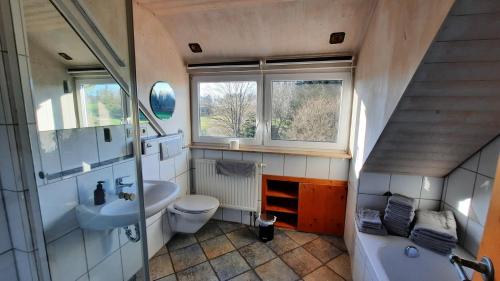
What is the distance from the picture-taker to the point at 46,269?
91cm

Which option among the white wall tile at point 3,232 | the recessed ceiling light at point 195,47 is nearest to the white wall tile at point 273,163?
the recessed ceiling light at point 195,47

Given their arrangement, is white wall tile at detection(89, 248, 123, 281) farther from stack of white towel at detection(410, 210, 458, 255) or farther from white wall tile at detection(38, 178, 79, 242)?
stack of white towel at detection(410, 210, 458, 255)

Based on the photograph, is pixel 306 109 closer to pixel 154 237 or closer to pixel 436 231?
pixel 436 231

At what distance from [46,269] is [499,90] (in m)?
2.01

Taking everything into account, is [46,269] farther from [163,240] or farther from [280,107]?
[280,107]

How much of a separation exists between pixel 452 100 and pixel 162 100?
1.94 metres

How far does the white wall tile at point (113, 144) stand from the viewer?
1260 mm

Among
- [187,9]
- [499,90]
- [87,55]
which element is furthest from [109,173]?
[499,90]

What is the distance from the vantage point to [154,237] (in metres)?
1.89

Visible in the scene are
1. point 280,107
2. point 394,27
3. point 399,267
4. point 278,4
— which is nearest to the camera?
point 394,27

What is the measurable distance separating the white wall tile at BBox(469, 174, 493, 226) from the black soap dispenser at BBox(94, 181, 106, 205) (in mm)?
2173

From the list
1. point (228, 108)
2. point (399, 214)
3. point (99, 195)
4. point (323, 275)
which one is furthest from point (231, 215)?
point (399, 214)

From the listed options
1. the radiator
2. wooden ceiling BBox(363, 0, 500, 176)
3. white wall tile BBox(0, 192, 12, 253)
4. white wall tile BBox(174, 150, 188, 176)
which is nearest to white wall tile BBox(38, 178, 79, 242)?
white wall tile BBox(0, 192, 12, 253)

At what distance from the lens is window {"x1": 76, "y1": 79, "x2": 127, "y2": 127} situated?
1.14m
